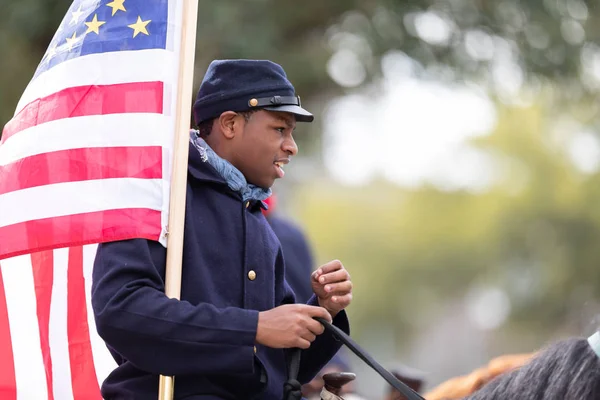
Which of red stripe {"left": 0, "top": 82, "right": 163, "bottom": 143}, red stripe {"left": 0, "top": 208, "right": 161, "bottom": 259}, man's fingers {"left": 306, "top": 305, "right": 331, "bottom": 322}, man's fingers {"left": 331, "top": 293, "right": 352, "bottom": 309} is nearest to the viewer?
man's fingers {"left": 306, "top": 305, "right": 331, "bottom": 322}

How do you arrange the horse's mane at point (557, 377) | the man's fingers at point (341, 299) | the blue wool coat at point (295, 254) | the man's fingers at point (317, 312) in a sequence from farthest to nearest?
the blue wool coat at point (295, 254), the man's fingers at point (341, 299), the man's fingers at point (317, 312), the horse's mane at point (557, 377)

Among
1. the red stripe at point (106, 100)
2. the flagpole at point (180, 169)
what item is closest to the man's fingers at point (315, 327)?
the flagpole at point (180, 169)

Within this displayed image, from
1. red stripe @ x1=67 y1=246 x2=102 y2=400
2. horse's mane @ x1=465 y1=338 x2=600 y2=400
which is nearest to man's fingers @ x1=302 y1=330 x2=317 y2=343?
horse's mane @ x1=465 y1=338 x2=600 y2=400

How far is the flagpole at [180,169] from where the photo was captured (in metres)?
3.55

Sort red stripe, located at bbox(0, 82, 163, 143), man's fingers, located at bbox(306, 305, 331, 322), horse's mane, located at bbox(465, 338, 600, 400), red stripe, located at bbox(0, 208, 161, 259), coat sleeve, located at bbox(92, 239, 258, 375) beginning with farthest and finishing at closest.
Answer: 1. red stripe, located at bbox(0, 82, 163, 143)
2. red stripe, located at bbox(0, 208, 161, 259)
3. man's fingers, located at bbox(306, 305, 331, 322)
4. coat sleeve, located at bbox(92, 239, 258, 375)
5. horse's mane, located at bbox(465, 338, 600, 400)

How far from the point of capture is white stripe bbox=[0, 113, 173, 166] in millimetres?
3910

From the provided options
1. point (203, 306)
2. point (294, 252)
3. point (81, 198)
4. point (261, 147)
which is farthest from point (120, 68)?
point (294, 252)

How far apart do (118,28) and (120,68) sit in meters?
0.16

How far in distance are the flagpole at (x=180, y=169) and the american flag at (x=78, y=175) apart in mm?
42

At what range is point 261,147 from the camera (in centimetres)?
384

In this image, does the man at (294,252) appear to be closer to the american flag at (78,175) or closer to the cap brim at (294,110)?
the american flag at (78,175)

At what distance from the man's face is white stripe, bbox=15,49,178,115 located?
368mm

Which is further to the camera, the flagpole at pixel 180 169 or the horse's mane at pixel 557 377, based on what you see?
the flagpole at pixel 180 169

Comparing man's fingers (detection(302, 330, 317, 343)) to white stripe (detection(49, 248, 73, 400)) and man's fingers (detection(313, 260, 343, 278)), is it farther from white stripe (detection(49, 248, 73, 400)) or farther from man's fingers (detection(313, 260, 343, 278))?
white stripe (detection(49, 248, 73, 400))
